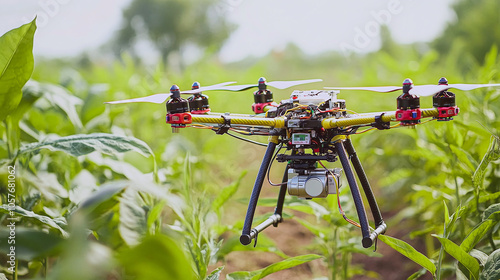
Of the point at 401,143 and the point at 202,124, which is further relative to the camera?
the point at 401,143

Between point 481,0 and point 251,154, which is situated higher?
point 481,0

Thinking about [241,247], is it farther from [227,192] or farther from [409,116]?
[409,116]

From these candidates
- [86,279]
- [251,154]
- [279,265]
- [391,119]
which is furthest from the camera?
[251,154]

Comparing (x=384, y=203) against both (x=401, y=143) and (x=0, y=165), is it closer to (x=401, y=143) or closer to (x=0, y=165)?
(x=401, y=143)

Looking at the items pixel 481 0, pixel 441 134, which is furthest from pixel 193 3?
pixel 441 134

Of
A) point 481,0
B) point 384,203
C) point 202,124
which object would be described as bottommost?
point 384,203

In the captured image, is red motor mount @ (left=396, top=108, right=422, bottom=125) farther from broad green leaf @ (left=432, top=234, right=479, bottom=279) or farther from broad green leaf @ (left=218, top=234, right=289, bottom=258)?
broad green leaf @ (left=218, top=234, right=289, bottom=258)

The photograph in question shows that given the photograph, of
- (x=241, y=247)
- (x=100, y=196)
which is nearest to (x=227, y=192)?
(x=241, y=247)

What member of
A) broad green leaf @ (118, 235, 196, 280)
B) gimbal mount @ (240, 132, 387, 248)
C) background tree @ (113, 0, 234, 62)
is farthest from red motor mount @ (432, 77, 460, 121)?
background tree @ (113, 0, 234, 62)
